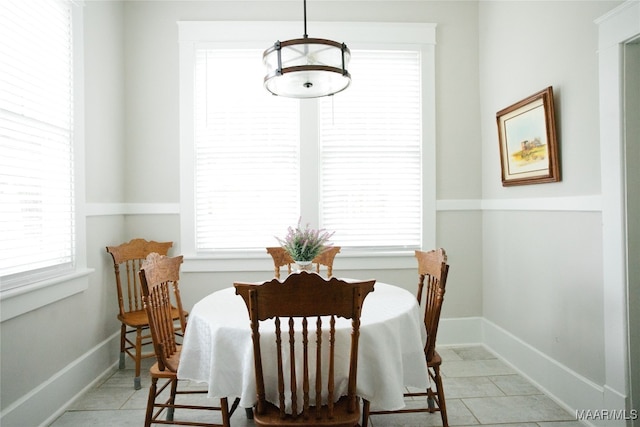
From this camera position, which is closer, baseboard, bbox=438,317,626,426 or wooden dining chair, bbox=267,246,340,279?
baseboard, bbox=438,317,626,426

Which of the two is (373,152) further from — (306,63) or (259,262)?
(306,63)

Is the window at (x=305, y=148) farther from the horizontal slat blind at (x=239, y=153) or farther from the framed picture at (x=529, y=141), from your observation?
the framed picture at (x=529, y=141)

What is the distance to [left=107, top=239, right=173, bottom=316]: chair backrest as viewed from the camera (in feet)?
10.5

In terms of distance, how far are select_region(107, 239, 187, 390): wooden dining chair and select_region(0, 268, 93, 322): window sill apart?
35cm

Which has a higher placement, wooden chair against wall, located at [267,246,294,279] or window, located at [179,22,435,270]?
window, located at [179,22,435,270]

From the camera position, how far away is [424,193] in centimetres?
373

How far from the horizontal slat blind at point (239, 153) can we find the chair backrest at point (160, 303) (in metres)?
1.27

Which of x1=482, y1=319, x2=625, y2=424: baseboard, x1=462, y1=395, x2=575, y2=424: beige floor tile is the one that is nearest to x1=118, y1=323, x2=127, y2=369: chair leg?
x1=462, y1=395, x2=575, y2=424: beige floor tile

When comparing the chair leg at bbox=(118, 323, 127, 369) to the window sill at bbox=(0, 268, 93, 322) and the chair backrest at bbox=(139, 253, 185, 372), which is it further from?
the chair backrest at bbox=(139, 253, 185, 372)

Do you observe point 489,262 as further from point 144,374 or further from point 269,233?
point 144,374

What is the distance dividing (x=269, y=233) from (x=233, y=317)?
5.77 feet

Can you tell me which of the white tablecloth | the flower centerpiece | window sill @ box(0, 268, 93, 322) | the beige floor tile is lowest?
the beige floor tile

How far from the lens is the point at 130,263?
3529 millimetres

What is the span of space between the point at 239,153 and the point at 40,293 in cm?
189
